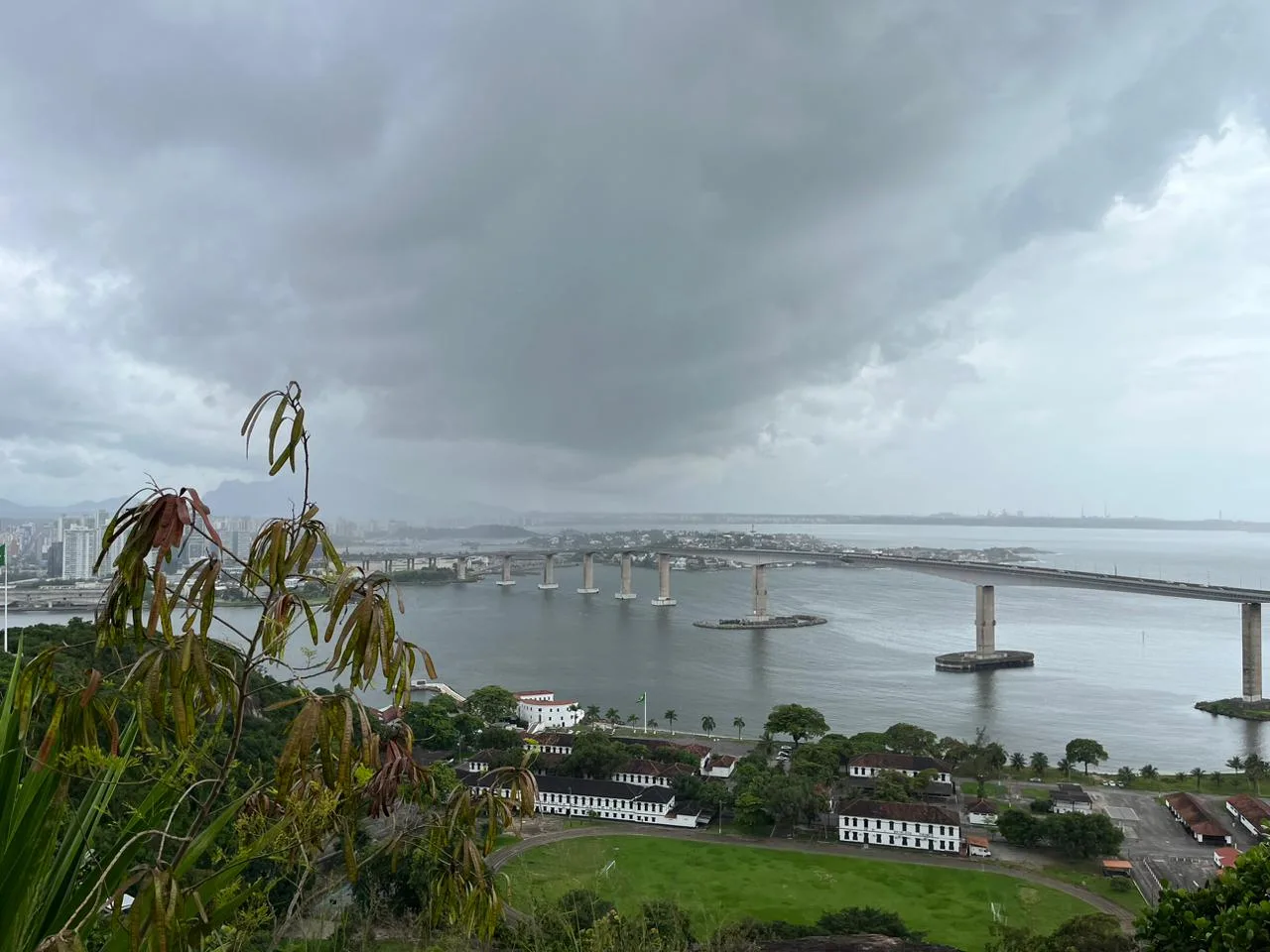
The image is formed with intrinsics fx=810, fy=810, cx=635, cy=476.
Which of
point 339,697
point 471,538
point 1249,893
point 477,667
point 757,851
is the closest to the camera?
point 339,697

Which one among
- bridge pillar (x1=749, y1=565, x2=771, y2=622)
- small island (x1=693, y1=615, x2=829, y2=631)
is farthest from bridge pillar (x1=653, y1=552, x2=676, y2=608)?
small island (x1=693, y1=615, x2=829, y2=631)

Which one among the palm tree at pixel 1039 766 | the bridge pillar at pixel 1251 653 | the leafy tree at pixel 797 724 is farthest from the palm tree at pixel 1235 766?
the leafy tree at pixel 797 724

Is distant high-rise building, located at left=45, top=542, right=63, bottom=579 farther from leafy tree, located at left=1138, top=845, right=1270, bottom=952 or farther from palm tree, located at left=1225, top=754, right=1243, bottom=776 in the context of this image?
leafy tree, located at left=1138, top=845, right=1270, bottom=952

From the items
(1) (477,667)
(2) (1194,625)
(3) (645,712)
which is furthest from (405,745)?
(2) (1194,625)

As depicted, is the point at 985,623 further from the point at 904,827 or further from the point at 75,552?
the point at 75,552

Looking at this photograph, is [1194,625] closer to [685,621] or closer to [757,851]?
[685,621]

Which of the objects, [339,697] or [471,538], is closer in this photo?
[339,697]

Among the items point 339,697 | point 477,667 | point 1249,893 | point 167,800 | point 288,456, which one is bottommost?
point 477,667
